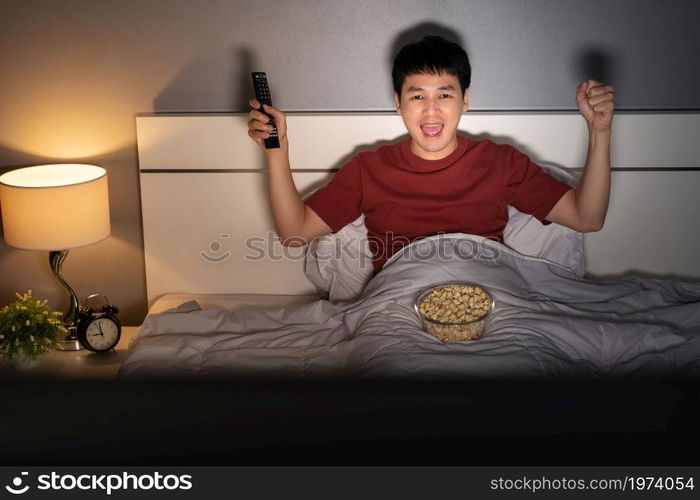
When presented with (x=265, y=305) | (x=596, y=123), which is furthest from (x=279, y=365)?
(x=596, y=123)

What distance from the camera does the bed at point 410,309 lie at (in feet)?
4.21

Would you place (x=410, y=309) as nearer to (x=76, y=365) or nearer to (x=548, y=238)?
(x=548, y=238)

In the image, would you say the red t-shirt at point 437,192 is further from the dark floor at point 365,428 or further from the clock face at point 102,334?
the dark floor at point 365,428

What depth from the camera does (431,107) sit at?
2088 millimetres

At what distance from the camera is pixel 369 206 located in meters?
2.24

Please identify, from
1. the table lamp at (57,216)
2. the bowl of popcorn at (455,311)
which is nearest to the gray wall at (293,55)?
the table lamp at (57,216)

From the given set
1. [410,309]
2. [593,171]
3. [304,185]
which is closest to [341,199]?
[304,185]

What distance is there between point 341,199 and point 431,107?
347mm

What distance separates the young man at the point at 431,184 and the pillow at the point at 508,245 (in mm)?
46

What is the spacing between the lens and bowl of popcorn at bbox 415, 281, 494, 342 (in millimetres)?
1801

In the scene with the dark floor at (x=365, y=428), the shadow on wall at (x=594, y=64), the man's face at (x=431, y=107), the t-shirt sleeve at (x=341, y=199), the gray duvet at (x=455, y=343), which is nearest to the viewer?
the dark floor at (x=365, y=428)
